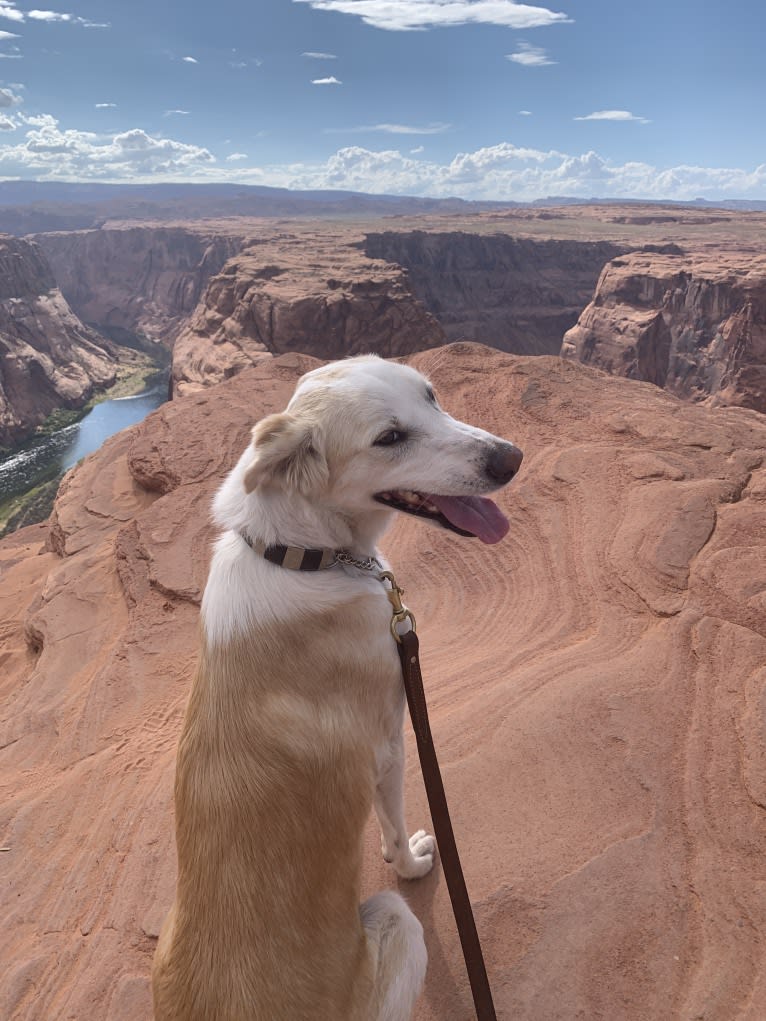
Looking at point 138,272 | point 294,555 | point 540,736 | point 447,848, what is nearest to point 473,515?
point 294,555

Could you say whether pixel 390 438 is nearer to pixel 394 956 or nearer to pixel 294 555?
pixel 294 555

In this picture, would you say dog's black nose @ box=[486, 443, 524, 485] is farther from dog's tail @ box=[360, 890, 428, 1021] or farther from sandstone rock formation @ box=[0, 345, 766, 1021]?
sandstone rock formation @ box=[0, 345, 766, 1021]

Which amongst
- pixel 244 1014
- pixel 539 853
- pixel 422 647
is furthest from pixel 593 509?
pixel 244 1014

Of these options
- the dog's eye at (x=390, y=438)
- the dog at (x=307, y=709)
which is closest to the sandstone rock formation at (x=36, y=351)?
the dog at (x=307, y=709)

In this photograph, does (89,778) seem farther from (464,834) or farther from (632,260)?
(632,260)

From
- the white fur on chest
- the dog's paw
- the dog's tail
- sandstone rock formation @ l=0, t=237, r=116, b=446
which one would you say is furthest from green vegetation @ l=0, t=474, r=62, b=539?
the dog's tail
